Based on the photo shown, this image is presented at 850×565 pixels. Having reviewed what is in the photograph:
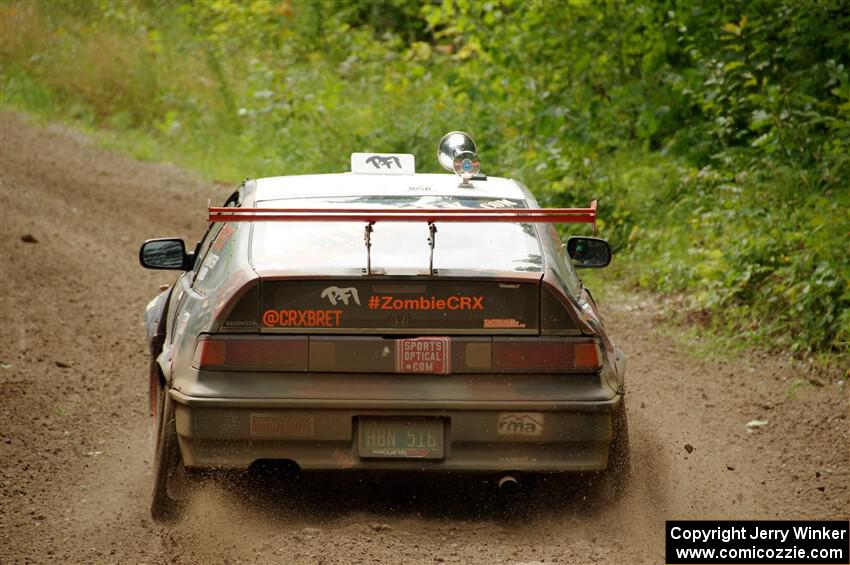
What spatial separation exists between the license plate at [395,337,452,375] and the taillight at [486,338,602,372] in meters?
0.20

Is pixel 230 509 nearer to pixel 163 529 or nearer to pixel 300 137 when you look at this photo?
pixel 163 529

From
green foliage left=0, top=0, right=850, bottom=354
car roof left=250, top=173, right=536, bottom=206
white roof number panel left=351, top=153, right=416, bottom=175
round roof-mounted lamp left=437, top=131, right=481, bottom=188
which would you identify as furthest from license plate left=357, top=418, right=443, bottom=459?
green foliage left=0, top=0, right=850, bottom=354

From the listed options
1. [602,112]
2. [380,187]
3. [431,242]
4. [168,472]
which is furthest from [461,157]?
[602,112]

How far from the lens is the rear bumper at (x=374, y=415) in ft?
16.6

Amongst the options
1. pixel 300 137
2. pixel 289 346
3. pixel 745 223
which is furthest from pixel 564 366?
pixel 300 137

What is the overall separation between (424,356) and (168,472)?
1200 mm

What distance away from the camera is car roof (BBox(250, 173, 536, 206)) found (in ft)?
19.6

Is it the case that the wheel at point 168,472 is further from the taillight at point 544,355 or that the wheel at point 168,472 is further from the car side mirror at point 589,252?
the car side mirror at point 589,252

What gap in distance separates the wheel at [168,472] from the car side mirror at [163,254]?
84 centimetres

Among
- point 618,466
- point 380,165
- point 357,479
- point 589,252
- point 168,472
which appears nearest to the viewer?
point 168,472

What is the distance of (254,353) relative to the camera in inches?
200

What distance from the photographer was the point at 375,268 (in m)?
5.16

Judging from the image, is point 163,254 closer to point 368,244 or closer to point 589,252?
point 368,244

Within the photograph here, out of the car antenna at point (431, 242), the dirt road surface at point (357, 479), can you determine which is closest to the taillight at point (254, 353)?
the car antenna at point (431, 242)
